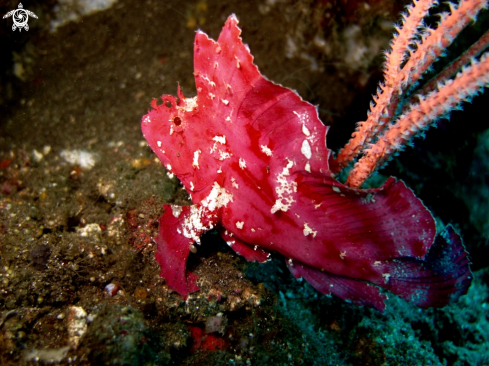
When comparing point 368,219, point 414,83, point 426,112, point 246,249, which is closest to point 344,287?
point 368,219

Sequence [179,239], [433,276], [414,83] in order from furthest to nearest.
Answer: [179,239]
[433,276]
[414,83]

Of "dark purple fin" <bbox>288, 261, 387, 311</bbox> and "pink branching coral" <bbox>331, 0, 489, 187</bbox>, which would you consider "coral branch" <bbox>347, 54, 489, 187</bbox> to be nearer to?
"pink branching coral" <bbox>331, 0, 489, 187</bbox>

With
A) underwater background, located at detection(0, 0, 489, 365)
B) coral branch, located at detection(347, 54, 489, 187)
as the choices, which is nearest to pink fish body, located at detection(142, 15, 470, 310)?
coral branch, located at detection(347, 54, 489, 187)

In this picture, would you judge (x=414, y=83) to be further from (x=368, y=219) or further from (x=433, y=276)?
(x=433, y=276)

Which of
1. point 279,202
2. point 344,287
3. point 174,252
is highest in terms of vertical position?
point 279,202

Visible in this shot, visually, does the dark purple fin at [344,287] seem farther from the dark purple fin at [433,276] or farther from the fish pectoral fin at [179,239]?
the fish pectoral fin at [179,239]

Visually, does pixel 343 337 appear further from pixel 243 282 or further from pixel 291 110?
pixel 291 110
